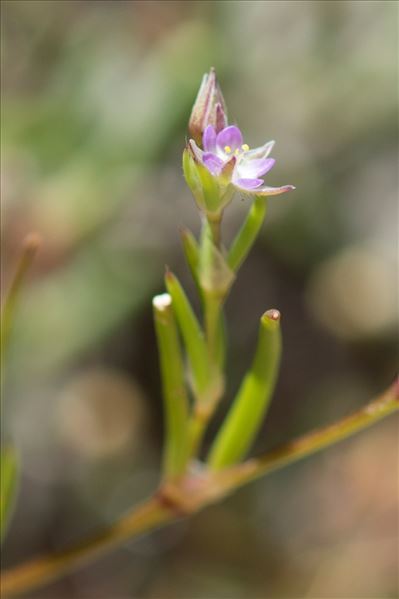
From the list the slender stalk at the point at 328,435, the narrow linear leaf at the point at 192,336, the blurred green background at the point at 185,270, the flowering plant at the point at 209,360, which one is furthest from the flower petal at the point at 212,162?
the blurred green background at the point at 185,270

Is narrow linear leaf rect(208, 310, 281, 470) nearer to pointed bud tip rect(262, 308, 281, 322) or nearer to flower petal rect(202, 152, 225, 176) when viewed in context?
pointed bud tip rect(262, 308, 281, 322)

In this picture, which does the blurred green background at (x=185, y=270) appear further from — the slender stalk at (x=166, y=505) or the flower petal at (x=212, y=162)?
the flower petal at (x=212, y=162)

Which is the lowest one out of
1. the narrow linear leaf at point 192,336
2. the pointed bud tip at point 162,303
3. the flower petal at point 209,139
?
the narrow linear leaf at point 192,336

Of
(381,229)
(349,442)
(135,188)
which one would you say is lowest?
(349,442)

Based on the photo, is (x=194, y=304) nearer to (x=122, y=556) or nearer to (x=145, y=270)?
(x=145, y=270)

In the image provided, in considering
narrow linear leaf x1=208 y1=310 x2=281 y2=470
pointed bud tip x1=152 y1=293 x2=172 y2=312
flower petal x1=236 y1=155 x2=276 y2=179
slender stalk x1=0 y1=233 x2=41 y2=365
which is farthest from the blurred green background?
flower petal x1=236 y1=155 x2=276 y2=179

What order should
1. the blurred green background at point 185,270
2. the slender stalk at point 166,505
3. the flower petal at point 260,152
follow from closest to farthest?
the flower petal at point 260,152 < the slender stalk at point 166,505 < the blurred green background at point 185,270

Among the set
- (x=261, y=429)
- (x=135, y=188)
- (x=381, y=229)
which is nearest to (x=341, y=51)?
(x=381, y=229)
